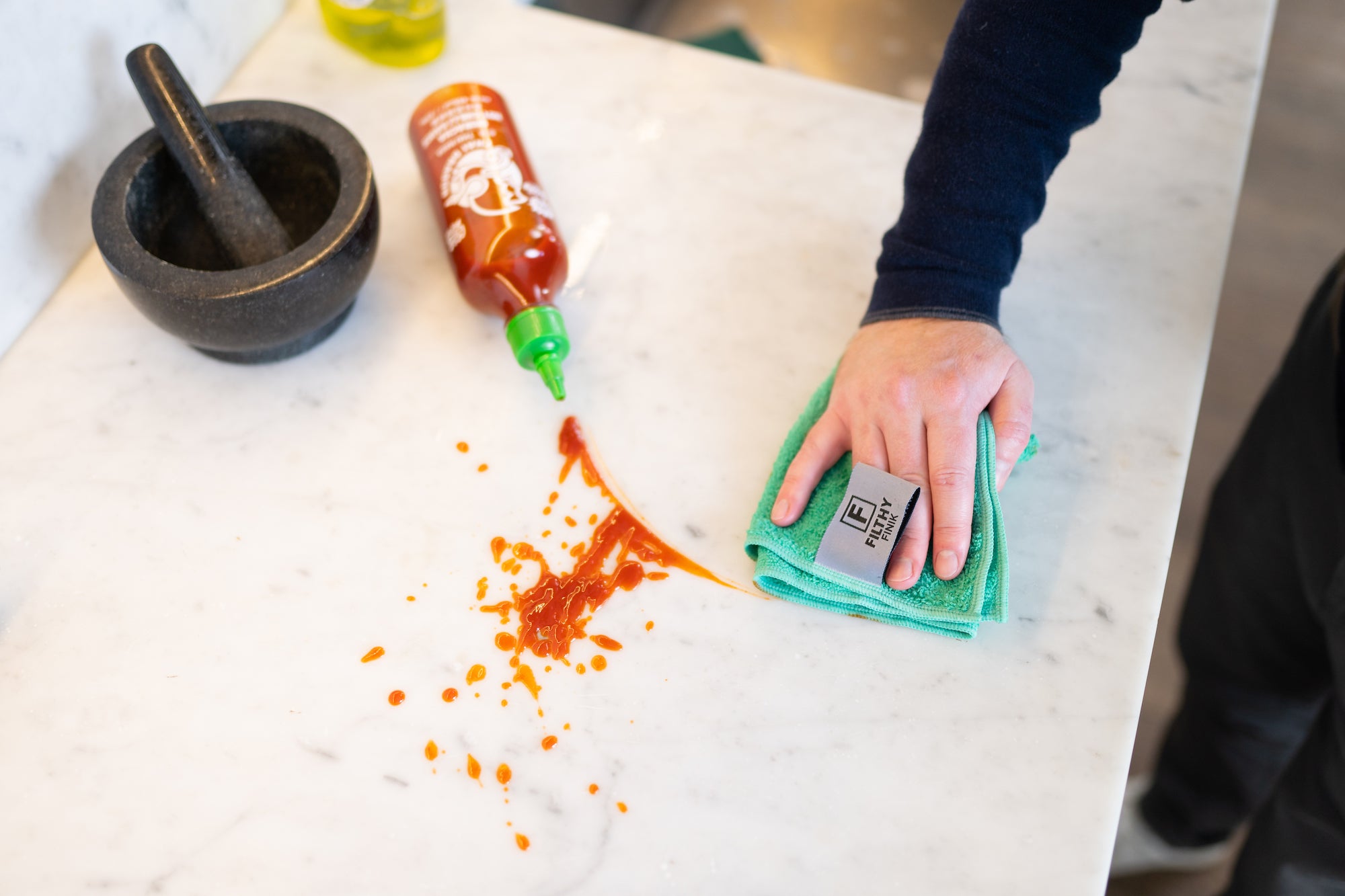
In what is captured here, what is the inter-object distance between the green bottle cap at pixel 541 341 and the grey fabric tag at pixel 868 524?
0.75 feet

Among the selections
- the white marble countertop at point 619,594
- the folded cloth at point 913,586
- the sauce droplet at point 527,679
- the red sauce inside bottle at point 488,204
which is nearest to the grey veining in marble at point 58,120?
the white marble countertop at point 619,594

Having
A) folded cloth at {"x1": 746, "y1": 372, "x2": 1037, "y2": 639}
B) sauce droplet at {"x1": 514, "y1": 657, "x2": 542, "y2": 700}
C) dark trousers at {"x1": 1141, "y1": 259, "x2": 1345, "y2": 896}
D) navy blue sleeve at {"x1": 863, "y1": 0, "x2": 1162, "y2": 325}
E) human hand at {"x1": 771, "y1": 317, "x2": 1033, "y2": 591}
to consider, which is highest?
navy blue sleeve at {"x1": 863, "y1": 0, "x2": 1162, "y2": 325}

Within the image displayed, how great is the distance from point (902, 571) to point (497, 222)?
403mm

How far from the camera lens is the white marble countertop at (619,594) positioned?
56cm

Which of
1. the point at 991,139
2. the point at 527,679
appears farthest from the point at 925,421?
the point at 527,679

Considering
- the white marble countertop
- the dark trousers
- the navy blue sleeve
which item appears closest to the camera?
the white marble countertop

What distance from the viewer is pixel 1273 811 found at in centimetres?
95

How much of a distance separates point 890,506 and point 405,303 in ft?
1.43

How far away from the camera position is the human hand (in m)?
0.63

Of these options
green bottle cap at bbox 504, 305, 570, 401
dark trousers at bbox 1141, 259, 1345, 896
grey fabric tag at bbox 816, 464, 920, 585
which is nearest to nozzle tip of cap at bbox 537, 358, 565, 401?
green bottle cap at bbox 504, 305, 570, 401

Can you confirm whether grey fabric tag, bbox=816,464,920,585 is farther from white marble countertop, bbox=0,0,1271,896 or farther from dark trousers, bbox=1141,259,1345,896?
dark trousers, bbox=1141,259,1345,896

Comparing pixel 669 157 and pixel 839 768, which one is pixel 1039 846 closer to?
pixel 839 768

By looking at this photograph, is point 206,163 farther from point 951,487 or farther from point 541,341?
point 951,487

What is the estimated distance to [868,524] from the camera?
0.63m
